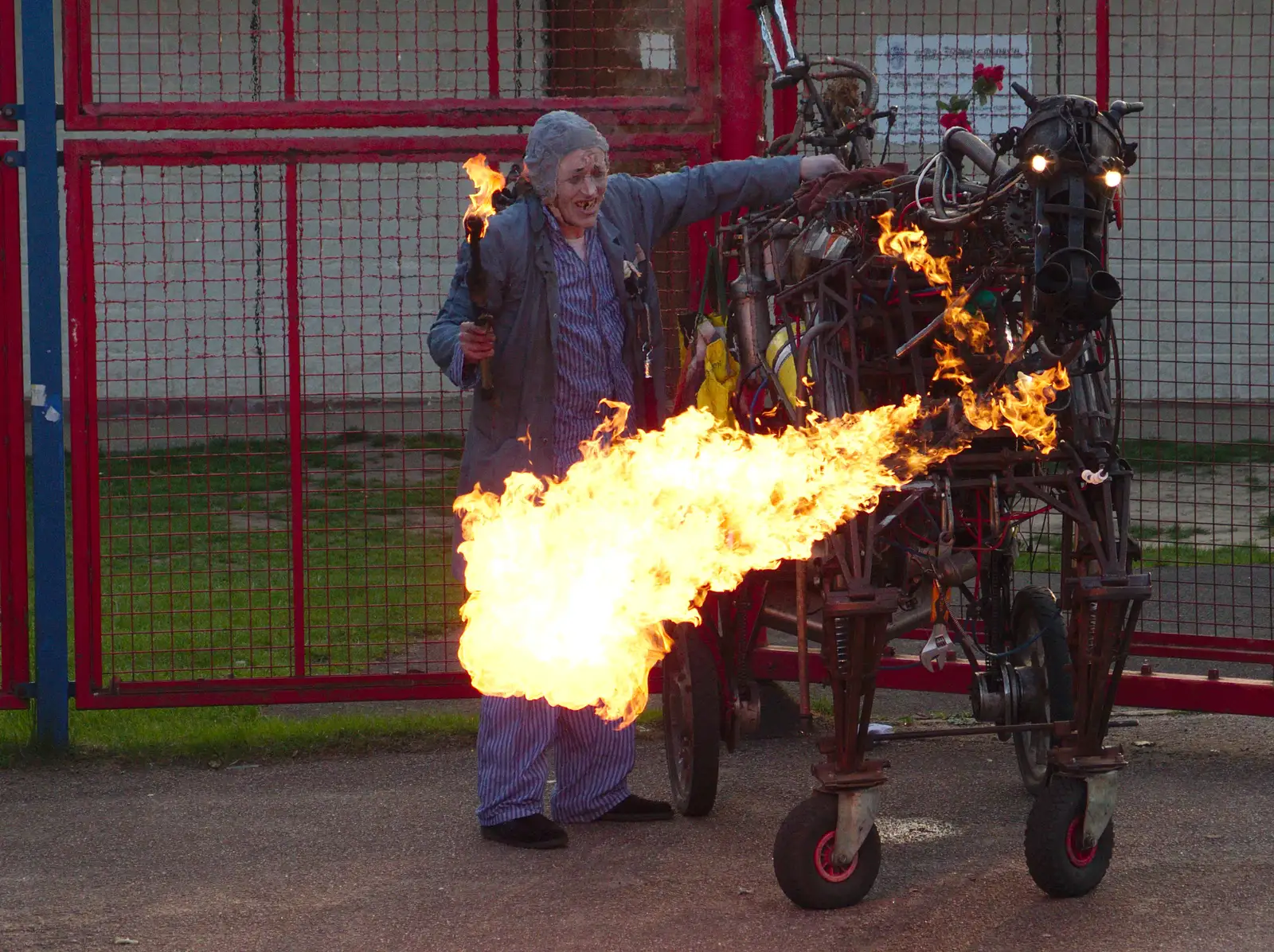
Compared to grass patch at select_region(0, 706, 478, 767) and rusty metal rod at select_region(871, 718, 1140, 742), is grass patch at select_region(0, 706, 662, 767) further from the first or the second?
rusty metal rod at select_region(871, 718, 1140, 742)

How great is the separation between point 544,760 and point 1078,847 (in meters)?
1.65

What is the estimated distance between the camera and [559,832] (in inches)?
194

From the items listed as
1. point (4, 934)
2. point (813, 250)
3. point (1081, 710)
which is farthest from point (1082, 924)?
point (4, 934)

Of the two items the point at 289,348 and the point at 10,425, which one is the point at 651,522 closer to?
the point at 289,348

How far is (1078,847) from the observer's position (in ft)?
14.2

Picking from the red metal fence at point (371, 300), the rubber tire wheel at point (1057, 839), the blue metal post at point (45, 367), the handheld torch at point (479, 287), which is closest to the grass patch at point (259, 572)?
the red metal fence at point (371, 300)

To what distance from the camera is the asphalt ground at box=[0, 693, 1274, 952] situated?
4.19 meters

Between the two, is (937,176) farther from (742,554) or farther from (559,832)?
(559,832)

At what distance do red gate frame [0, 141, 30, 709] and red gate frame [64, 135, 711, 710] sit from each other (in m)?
0.19

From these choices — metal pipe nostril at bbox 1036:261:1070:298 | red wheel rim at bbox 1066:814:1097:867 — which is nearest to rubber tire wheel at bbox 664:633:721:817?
red wheel rim at bbox 1066:814:1097:867

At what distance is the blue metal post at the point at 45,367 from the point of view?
5797 mm

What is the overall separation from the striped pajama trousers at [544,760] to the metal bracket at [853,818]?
3.61ft

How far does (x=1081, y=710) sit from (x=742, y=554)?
3.14ft

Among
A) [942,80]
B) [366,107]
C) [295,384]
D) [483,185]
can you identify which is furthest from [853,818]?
[942,80]
